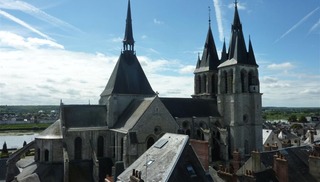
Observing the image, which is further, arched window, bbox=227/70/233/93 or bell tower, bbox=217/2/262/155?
arched window, bbox=227/70/233/93

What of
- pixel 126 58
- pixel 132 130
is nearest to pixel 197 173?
pixel 132 130

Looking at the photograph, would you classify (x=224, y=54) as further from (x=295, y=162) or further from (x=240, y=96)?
(x=295, y=162)

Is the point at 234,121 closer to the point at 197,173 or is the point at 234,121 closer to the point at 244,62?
the point at 244,62

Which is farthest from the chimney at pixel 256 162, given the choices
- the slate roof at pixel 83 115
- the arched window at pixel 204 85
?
the arched window at pixel 204 85

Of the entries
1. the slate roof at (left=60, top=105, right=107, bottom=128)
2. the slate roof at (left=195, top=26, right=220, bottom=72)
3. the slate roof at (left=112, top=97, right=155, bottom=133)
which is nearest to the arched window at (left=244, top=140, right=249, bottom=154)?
the slate roof at (left=195, top=26, right=220, bottom=72)

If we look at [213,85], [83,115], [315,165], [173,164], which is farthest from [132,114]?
[213,85]

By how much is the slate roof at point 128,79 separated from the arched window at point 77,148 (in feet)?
20.6

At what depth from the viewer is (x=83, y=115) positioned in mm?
32625

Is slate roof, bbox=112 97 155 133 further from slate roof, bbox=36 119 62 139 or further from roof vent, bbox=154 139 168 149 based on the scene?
roof vent, bbox=154 139 168 149

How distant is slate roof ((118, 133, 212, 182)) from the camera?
1412cm

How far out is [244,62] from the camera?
4134 centimetres

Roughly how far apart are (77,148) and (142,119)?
25.1ft

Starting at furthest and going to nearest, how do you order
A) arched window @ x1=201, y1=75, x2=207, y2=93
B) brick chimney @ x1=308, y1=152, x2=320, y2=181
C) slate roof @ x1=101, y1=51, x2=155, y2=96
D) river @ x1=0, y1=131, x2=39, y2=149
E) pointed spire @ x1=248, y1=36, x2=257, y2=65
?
river @ x1=0, y1=131, x2=39, y2=149
arched window @ x1=201, y1=75, x2=207, y2=93
pointed spire @ x1=248, y1=36, x2=257, y2=65
slate roof @ x1=101, y1=51, x2=155, y2=96
brick chimney @ x1=308, y1=152, x2=320, y2=181

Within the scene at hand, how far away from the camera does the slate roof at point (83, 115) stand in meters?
31.4
